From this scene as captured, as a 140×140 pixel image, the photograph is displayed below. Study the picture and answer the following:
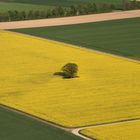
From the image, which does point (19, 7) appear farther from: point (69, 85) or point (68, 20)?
point (69, 85)

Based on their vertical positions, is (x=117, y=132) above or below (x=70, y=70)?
below

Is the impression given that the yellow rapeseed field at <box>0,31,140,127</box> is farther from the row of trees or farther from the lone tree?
the row of trees

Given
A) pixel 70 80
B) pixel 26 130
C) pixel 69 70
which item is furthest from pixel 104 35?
pixel 26 130

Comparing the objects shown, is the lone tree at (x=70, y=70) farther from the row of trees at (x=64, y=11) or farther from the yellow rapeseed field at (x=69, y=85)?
the row of trees at (x=64, y=11)

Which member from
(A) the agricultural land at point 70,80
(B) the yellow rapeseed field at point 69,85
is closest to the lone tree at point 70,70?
(A) the agricultural land at point 70,80

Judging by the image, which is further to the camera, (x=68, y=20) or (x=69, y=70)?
(x=68, y=20)

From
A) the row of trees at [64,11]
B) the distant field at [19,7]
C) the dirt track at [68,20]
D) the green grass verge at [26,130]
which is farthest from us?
the distant field at [19,7]

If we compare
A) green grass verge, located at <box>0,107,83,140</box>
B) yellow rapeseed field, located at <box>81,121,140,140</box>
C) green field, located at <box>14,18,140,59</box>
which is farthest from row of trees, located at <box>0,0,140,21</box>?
yellow rapeseed field, located at <box>81,121,140,140</box>
